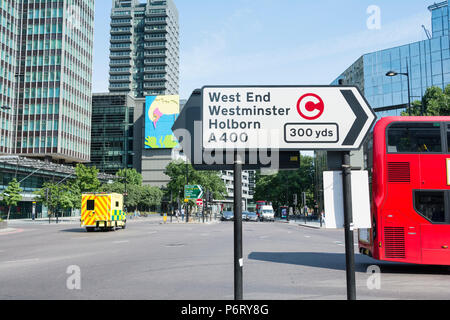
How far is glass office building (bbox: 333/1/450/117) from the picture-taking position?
6219cm

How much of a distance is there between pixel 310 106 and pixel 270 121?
15.6 inches

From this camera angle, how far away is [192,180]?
77750 mm

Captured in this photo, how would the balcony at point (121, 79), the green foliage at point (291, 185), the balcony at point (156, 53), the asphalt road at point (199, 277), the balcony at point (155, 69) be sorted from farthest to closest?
the balcony at point (121, 79)
the balcony at point (156, 53)
the balcony at point (155, 69)
the green foliage at point (291, 185)
the asphalt road at point (199, 277)

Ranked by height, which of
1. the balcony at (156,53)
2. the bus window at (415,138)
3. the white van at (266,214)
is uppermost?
the balcony at (156,53)

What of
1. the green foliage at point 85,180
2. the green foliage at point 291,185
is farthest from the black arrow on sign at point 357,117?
the green foliage at point 291,185

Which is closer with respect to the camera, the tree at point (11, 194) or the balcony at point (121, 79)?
the tree at point (11, 194)

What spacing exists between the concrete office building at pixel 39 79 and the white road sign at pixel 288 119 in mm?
76994

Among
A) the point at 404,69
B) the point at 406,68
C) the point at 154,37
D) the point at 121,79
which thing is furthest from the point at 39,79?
the point at 154,37

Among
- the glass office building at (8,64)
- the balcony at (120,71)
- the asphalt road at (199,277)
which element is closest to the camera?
the asphalt road at (199,277)

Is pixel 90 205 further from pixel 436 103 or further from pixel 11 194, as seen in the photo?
pixel 436 103

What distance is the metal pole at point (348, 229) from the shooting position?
3.41 meters

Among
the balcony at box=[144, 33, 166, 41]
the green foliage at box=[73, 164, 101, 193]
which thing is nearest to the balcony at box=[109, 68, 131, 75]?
A: the balcony at box=[144, 33, 166, 41]

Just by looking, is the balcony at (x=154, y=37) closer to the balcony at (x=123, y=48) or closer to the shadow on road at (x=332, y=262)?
the balcony at (x=123, y=48)
